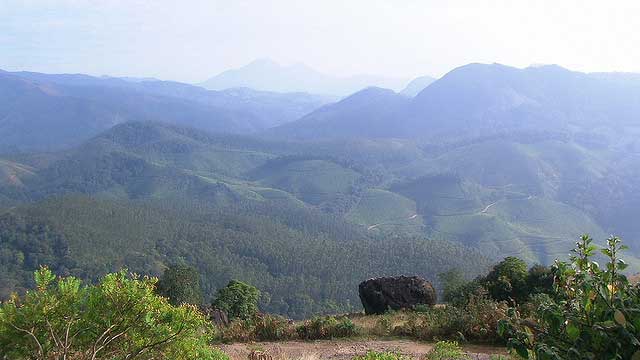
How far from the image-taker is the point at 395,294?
20938mm

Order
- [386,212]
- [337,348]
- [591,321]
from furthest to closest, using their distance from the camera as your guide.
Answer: [386,212] < [337,348] < [591,321]

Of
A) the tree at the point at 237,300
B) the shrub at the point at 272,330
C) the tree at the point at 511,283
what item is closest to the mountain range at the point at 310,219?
the tree at the point at 237,300

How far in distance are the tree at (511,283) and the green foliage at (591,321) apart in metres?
15.5

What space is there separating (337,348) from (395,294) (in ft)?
27.9

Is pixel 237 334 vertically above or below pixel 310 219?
above

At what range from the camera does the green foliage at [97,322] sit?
5.61 meters

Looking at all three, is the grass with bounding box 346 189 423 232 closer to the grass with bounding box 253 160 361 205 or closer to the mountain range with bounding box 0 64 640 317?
the mountain range with bounding box 0 64 640 317

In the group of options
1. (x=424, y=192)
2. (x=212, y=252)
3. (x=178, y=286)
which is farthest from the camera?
(x=424, y=192)

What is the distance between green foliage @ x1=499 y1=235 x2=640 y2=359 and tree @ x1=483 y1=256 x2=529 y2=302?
50.7ft

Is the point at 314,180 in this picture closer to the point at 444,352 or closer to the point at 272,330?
the point at 272,330

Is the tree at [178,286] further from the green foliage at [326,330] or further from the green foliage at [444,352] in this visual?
the green foliage at [444,352]

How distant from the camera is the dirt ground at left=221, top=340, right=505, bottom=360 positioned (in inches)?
465

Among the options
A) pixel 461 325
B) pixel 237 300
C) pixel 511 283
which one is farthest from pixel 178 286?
pixel 461 325

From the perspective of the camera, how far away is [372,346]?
1293cm
